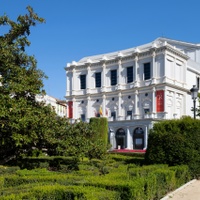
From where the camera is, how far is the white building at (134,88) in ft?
161

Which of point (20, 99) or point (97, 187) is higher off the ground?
point (20, 99)

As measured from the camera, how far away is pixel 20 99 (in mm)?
13070

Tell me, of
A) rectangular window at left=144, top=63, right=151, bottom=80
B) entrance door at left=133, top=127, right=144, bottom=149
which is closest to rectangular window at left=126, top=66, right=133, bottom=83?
rectangular window at left=144, top=63, right=151, bottom=80

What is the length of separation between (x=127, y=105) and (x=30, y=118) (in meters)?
42.5

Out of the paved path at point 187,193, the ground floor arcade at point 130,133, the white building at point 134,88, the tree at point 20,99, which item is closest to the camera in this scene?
the paved path at point 187,193

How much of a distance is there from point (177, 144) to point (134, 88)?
39801mm

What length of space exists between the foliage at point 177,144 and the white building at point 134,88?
101ft

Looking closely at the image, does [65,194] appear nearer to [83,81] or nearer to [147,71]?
[147,71]

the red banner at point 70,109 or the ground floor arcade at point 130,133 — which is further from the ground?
the red banner at point 70,109

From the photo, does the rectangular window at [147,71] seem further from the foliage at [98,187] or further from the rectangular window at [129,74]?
the foliage at [98,187]

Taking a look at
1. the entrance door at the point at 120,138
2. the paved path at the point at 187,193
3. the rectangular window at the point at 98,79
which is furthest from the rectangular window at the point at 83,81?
the paved path at the point at 187,193

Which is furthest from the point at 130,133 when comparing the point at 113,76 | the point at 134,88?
the point at 113,76

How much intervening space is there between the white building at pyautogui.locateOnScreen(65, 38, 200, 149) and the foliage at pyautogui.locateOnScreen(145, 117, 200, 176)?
30.9 metres

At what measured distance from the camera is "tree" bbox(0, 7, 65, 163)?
12.2m
